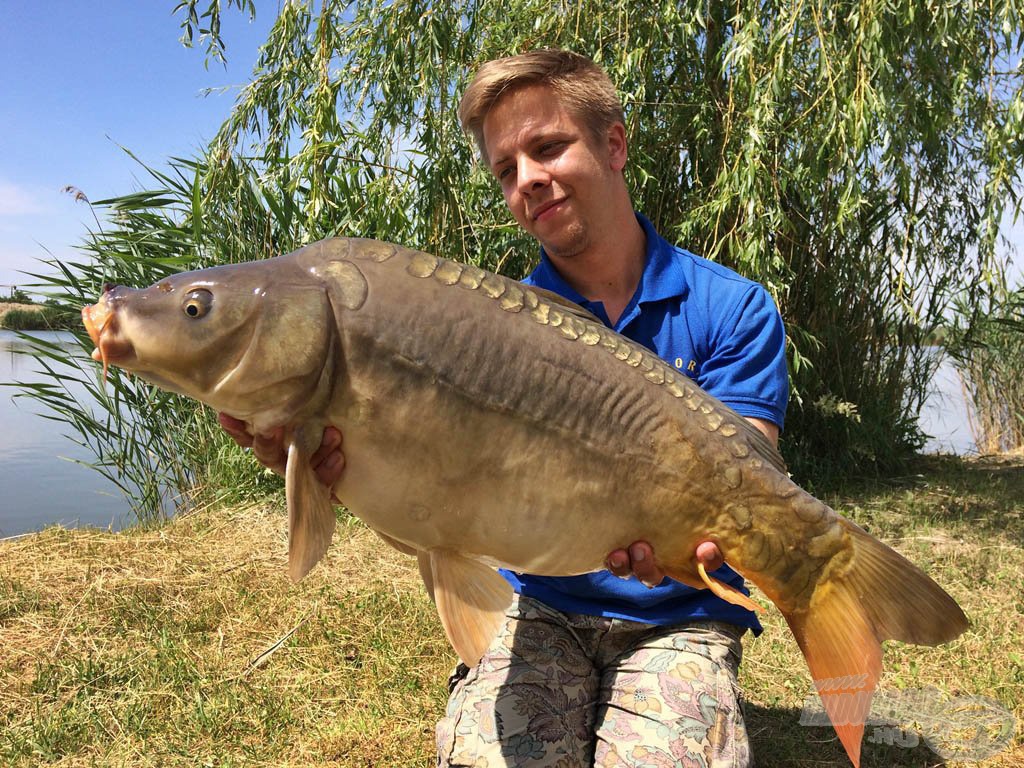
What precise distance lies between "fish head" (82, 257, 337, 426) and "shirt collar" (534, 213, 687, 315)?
34.3 inches

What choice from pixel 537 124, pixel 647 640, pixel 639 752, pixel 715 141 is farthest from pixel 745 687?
pixel 715 141

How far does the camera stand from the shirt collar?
198cm

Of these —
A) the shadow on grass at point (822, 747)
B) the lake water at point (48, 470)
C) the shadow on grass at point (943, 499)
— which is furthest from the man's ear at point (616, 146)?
the lake water at point (48, 470)

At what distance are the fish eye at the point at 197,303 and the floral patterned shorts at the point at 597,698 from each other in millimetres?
833

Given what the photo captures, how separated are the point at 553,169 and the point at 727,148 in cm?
267

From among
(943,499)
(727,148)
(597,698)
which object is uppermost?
(727,148)

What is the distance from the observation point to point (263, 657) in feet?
9.11

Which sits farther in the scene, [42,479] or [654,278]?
[42,479]

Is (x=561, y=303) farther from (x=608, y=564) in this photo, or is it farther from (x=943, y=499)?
(x=943, y=499)

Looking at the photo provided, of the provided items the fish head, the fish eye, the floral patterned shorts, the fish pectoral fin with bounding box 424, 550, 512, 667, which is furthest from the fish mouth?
the floral patterned shorts

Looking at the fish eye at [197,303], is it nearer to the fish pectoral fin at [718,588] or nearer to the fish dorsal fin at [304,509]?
the fish dorsal fin at [304,509]

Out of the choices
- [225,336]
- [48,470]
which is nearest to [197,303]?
[225,336]

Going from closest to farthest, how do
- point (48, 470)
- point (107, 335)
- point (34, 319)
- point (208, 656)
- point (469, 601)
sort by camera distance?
1. point (107, 335)
2. point (469, 601)
3. point (208, 656)
4. point (34, 319)
5. point (48, 470)

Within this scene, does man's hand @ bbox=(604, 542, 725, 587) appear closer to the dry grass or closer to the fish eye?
the fish eye
